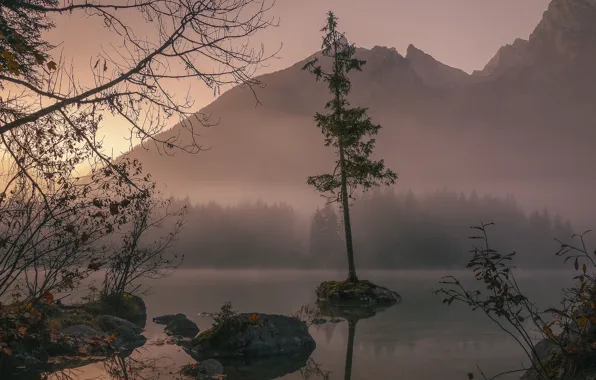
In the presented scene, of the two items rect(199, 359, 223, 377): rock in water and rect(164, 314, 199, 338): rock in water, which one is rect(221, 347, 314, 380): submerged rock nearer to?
rect(199, 359, 223, 377): rock in water

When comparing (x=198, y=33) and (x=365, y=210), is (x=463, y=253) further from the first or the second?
(x=198, y=33)

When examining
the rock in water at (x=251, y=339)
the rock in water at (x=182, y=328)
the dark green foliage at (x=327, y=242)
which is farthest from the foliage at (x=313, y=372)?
the dark green foliage at (x=327, y=242)

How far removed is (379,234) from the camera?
12562cm

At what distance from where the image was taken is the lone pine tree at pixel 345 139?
2534 centimetres

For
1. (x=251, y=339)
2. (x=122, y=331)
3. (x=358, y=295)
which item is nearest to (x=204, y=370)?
(x=251, y=339)

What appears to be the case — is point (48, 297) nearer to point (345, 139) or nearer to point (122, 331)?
point (122, 331)

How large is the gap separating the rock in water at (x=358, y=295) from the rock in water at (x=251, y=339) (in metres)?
11.4

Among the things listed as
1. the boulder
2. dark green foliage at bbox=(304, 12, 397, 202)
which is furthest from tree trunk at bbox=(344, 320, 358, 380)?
dark green foliage at bbox=(304, 12, 397, 202)

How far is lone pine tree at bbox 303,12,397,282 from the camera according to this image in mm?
25344

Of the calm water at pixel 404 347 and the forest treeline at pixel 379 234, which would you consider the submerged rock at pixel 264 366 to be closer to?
the calm water at pixel 404 347

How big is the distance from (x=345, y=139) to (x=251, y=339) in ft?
56.3

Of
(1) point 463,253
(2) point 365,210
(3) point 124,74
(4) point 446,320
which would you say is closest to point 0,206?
(3) point 124,74

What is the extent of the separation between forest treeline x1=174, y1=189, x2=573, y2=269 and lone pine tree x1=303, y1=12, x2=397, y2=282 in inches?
2743

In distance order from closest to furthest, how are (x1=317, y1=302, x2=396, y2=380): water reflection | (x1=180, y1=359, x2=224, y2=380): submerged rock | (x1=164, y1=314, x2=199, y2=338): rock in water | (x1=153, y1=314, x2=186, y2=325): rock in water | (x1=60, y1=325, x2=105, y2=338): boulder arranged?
1. (x1=180, y1=359, x2=224, y2=380): submerged rock
2. (x1=60, y1=325, x2=105, y2=338): boulder
3. (x1=317, y1=302, x2=396, y2=380): water reflection
4. (x1=164, y1=314, x2=199, y2=338): rock in water
5. (x1=153, y1=314, x2=186, y2=325): rock in water
